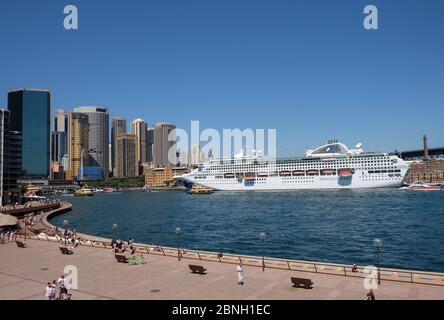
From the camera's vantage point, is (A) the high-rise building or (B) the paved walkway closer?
(B) the paved walkway

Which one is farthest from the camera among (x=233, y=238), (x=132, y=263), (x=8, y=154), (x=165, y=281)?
(x=8, y=154)

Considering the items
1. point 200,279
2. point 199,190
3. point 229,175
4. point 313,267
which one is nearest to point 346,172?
point 229,175

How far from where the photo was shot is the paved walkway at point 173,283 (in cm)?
1488

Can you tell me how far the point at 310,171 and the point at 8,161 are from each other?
75.7 meters

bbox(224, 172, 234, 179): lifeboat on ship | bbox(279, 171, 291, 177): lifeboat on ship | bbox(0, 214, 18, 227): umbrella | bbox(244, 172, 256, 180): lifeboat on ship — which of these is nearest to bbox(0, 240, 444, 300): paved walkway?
bbox(0, 214, 18, 227): umbrella

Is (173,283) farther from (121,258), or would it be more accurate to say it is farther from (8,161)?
(8,161)

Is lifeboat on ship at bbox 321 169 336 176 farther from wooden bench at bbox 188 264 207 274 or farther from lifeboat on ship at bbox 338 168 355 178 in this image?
wooden bench at bbox 188 264 207 274

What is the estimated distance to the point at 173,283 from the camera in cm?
1681

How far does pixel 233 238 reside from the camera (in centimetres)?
3944

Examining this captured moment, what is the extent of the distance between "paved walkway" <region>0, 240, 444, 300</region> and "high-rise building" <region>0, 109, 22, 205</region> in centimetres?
7301

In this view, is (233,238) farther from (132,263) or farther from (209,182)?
(209,182)

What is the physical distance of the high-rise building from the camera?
87.9 meters

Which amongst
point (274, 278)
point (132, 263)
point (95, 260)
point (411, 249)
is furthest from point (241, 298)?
point (411, 249)

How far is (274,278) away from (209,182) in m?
115
